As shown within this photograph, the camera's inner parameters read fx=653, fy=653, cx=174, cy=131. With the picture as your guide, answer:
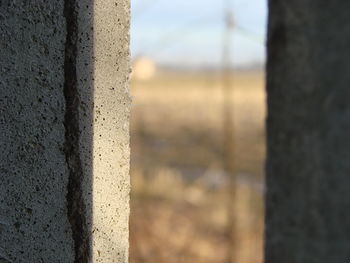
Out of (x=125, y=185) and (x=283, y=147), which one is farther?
(x=283, y=147)

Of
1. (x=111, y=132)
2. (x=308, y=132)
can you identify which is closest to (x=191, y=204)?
(x=308, y=132)

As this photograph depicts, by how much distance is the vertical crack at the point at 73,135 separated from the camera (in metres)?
0.82

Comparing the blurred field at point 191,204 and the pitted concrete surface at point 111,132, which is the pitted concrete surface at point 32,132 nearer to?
the pitted concrete surface at point 111,132

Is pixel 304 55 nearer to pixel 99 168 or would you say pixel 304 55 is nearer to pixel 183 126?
pixel 99 168

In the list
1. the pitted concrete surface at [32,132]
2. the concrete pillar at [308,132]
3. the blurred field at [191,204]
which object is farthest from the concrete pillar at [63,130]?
the blurred field at [191,204]

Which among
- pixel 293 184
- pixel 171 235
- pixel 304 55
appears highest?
pixel 304 55

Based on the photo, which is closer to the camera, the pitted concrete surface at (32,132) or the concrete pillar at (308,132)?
the pitted concrete surface at (32,132)

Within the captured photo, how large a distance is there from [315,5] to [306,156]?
46 centimetres

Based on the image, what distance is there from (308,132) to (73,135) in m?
1.32

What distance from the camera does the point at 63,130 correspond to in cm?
83

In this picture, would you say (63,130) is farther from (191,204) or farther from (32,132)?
(191,204)

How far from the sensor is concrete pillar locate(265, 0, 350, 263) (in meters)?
1.98

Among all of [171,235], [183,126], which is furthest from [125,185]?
[183,126]

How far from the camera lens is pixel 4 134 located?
2.57ft
